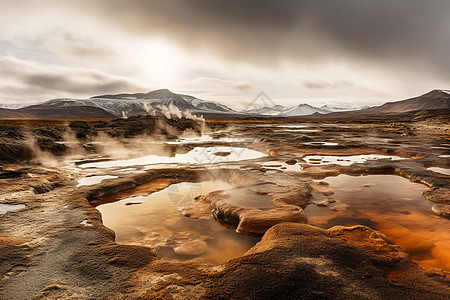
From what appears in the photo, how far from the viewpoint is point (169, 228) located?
622cm

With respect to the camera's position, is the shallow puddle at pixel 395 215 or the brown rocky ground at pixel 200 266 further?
the shallow puddle at pixel 395 215

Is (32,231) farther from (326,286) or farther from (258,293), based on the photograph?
(326,286)

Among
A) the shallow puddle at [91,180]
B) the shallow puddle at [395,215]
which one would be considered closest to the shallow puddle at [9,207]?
the shallow puddle at [91,180]

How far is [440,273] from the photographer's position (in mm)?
3578

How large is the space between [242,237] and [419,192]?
22.0 feet

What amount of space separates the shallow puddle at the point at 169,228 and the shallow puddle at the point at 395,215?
236 cm

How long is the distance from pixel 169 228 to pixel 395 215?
19.6 feet

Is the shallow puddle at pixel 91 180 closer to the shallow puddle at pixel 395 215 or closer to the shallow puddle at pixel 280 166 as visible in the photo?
the shallow puddle at pixel 280 166

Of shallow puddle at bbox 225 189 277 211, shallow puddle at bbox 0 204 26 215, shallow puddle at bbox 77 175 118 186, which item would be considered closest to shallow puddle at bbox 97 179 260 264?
shallow puddle at bbox 225 189 277 211

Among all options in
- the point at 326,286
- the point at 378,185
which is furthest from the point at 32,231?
the point at 378,185

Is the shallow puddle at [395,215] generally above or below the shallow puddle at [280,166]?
below

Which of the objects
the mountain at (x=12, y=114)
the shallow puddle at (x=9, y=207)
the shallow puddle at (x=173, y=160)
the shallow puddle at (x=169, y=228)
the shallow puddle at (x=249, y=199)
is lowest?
the shallow puddle at (x=169, y=228)

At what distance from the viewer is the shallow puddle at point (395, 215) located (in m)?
5.04

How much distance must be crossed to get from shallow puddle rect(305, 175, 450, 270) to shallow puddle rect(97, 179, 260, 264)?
2364 millimetres
